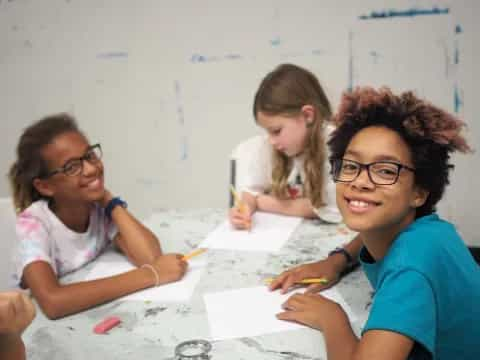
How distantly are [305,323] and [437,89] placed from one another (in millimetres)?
1751

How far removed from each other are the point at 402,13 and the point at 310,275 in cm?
164

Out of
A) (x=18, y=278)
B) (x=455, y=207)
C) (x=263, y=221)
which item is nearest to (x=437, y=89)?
(x=455, y=207)

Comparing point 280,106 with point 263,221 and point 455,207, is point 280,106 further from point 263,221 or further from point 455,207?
point 455,207

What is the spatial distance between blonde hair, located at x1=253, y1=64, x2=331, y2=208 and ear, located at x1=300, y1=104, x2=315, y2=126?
0.04 feet

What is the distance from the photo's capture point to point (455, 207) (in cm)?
227

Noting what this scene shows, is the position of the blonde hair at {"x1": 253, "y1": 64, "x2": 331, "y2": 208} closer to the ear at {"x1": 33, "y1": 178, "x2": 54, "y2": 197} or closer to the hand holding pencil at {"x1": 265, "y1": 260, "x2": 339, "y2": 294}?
the hand holding pencil at {"x1": 265, "y1": 260, "x2": 339, "y2": 294}

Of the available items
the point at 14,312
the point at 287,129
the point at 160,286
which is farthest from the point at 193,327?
the point at 287,129

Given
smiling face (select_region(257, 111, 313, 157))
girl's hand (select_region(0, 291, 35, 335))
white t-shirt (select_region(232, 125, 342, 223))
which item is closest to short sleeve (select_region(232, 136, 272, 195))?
white t-shirt (select_region(232, 125, 342, 223))

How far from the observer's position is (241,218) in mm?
1453

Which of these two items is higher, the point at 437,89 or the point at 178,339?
the point at 437,89

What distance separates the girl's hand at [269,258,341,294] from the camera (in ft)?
3.31

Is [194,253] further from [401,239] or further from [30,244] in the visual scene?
[401,239]

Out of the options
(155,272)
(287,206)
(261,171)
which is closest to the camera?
(155,272)

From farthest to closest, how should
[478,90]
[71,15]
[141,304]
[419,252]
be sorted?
[71,15] → [478,90] → [141,304] → [419,252]
